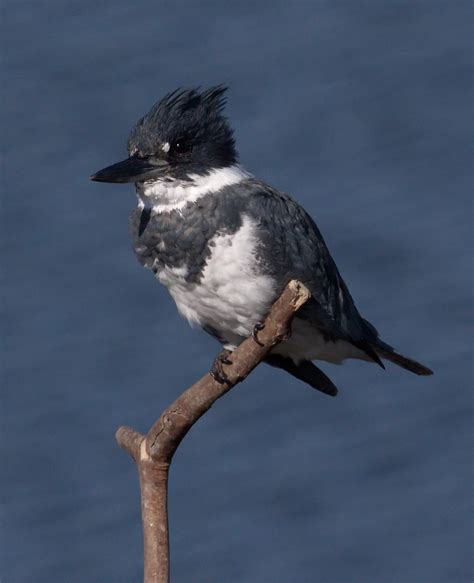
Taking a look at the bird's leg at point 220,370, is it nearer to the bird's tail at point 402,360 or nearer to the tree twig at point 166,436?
the tree twig at point 166,436

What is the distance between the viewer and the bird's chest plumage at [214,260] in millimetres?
5309

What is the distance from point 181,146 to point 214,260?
34cm

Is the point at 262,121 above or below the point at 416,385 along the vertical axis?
above

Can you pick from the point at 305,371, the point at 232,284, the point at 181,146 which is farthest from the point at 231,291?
the point at 305,371

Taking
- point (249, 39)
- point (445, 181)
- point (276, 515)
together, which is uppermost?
point (249, 39)

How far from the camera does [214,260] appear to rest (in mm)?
5316

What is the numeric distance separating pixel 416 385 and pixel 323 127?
1218mm

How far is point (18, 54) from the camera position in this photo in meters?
8.86

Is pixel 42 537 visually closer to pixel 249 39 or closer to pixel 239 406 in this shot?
pixel 239 406

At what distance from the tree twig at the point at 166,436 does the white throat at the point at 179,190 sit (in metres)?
0.51

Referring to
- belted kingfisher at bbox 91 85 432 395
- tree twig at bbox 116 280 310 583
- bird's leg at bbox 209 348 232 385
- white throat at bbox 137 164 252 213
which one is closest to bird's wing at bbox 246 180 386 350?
belted kingfisher at bbox 91 85 432 395

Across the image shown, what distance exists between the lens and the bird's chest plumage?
5.31 metres

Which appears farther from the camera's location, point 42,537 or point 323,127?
point 323,127

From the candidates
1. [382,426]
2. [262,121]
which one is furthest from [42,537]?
[262,121]
